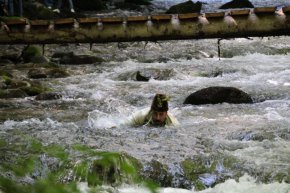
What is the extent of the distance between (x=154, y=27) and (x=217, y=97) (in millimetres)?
5141

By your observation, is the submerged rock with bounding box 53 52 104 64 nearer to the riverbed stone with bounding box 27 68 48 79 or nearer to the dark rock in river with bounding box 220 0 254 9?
the riverbed stone with bounding box 27 68 48 79

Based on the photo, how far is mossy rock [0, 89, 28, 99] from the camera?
11.7 m

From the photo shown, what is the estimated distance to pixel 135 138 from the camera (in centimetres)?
764

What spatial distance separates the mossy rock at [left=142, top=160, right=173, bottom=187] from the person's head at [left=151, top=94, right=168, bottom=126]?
1.59 meters

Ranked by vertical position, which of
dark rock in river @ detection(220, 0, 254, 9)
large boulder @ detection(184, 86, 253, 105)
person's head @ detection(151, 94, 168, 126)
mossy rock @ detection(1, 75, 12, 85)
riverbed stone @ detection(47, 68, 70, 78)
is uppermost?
dark rock in river @ detection(220, 0, 254, 9)

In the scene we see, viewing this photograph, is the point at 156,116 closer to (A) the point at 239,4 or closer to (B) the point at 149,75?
(B) the point at 149,75

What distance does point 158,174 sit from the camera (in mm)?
5965

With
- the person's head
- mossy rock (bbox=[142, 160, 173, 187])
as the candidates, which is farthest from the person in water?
mossy rock (bbox=[142, 160, 173, 187])

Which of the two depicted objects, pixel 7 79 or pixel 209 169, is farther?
pixel 7 79

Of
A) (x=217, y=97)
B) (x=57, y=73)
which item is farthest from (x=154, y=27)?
(x=57, y=73)

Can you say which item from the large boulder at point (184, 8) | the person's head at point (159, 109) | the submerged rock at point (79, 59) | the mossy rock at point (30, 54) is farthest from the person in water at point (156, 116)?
the large boulder at point (184, 8)

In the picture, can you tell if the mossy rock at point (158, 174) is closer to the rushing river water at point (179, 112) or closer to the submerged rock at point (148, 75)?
the rushing river water at point (179, 112)

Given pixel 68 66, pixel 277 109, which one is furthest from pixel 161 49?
pixel 277 109

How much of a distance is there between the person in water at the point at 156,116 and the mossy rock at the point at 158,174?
1.62m
